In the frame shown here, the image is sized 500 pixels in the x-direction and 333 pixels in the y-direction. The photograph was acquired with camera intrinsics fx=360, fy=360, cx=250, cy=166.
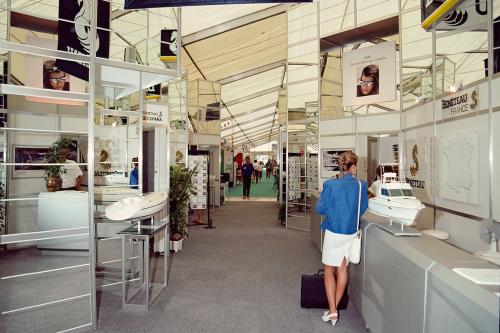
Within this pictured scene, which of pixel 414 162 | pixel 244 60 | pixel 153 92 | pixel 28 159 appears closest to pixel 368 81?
pixel 414 162

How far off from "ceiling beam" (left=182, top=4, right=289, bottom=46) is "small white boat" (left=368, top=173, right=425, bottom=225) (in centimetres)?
779

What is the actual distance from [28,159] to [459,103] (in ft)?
23.6

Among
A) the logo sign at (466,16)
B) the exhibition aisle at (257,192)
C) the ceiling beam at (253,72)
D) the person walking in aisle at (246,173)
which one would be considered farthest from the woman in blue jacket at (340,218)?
the exhibition aisle at (257,192)

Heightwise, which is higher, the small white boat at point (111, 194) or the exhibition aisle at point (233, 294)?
the small white boat at point (111, 194)

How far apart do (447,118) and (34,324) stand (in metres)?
5.12

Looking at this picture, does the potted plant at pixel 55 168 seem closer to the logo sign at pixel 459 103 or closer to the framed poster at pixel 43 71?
the framed poster at pixel 43 71

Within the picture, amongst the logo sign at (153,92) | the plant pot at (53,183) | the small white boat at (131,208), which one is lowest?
the small white boat at (131,208)

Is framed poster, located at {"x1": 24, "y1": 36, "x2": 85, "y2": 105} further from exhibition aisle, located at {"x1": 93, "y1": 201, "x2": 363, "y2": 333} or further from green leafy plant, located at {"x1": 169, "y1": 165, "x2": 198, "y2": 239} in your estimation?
exhibition aisle, located at {"x1": 93, "y1": 201, "x2": 363, "y2": 333}

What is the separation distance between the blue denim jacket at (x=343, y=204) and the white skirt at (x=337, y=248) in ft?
0.18

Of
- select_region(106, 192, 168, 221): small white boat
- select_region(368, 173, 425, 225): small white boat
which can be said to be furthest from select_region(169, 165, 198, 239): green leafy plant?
select_region(368, 173, 425, 225): small white boat

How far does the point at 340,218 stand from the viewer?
11.0 feet

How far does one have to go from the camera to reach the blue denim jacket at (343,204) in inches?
132

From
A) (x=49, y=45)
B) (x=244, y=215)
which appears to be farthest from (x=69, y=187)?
(x=244, y=215)

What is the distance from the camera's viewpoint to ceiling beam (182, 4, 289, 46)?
31.7 ft
